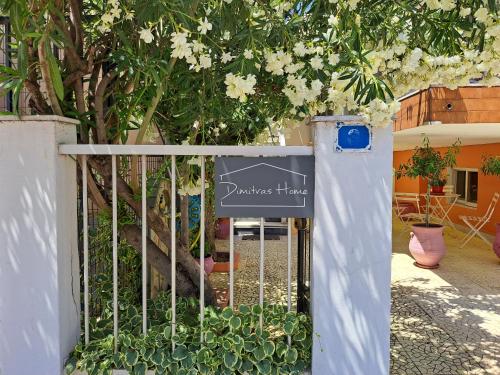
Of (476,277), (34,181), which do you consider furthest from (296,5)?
(476,277)

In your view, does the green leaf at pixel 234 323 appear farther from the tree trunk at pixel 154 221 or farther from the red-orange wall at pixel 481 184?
the red-orange wall at pixel 481 184

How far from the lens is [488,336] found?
3736 mm

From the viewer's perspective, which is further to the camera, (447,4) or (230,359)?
(230,359)

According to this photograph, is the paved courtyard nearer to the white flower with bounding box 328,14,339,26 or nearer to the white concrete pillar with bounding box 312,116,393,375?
the white concrete pillar with bounding box 312,116,393,375

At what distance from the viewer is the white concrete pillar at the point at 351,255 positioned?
2137 mm

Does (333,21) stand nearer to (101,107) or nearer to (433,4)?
(433,4)

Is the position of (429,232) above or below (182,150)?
below

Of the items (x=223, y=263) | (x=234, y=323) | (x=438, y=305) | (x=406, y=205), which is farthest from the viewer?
(x=406, y=205)

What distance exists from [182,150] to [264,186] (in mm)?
519

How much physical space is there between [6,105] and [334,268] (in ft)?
12.7

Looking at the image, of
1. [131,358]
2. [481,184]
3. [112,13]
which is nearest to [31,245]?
[131,358]

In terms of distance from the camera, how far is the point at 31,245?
86.7 inches

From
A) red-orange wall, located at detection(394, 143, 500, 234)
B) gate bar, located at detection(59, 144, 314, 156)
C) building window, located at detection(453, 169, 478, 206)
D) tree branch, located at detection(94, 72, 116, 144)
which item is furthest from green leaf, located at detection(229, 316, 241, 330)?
building window, located at detection(453, 169, 478, 206)

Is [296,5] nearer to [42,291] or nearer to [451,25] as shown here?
[451,25]
